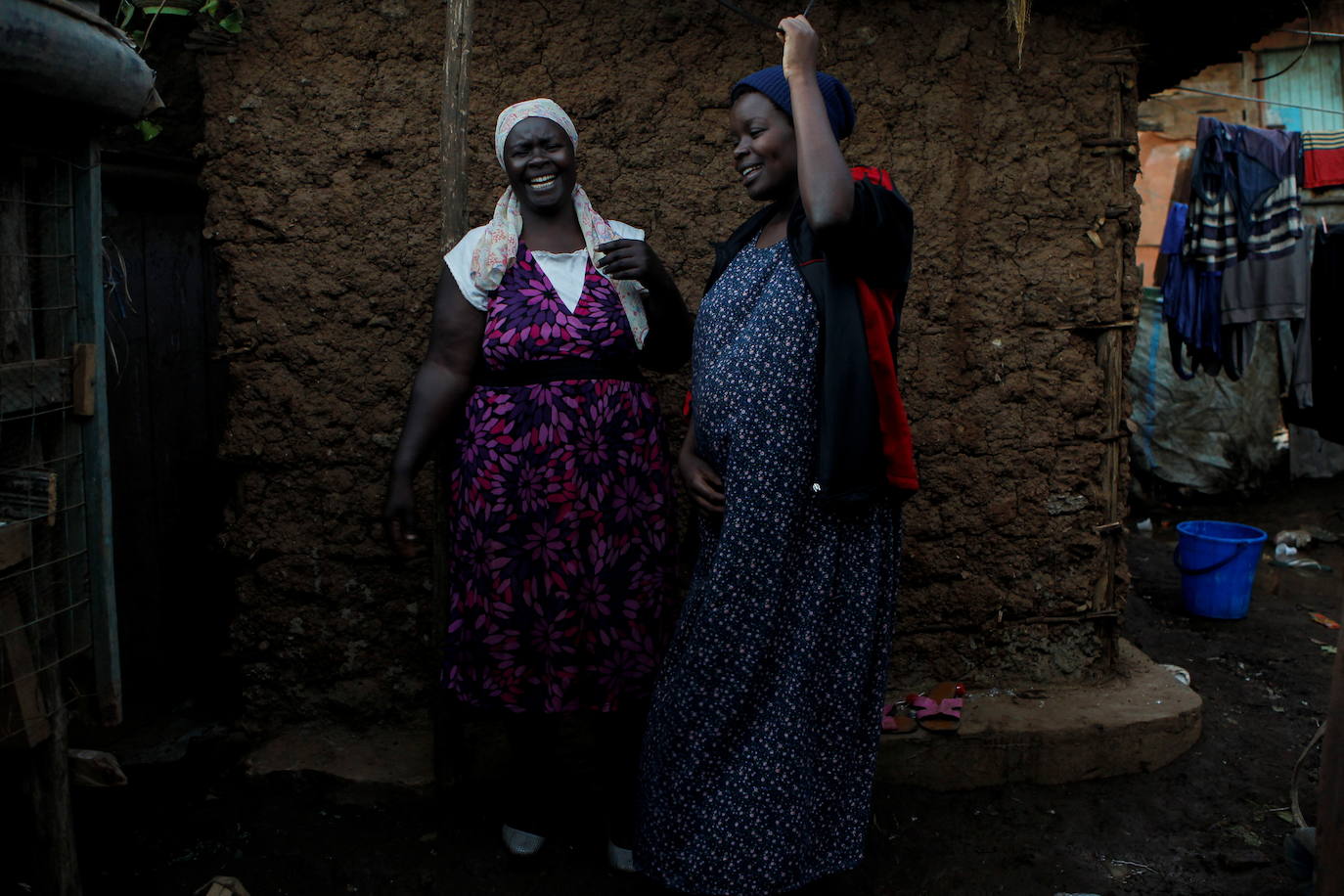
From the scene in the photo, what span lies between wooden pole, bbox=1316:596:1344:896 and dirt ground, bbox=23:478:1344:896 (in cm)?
88

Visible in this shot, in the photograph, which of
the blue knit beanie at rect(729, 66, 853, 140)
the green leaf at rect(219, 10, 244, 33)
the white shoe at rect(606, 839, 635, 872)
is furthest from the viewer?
the green leaf at rect(219, 10, 244, 33)

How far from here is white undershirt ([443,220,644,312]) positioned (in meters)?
2.42

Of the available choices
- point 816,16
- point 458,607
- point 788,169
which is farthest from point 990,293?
point 458,607

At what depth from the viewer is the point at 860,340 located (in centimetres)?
206

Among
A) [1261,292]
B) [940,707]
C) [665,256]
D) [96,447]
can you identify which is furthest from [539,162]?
[1261,292]

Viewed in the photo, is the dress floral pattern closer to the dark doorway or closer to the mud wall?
the mud wall

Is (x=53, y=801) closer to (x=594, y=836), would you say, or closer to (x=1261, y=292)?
(x=594, y=836)

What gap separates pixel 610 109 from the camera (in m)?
3.09

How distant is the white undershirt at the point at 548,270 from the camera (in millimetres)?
2420

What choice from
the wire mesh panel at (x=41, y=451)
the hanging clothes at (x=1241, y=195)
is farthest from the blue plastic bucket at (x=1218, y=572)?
the wire mesh panel at (x=41, y=451)

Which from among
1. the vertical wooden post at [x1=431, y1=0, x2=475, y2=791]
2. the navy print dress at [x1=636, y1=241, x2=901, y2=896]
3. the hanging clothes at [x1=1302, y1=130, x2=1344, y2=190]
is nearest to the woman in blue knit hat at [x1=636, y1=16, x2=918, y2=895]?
the navy print dress at [x1=636, y1=241, x2=901, y2=896]

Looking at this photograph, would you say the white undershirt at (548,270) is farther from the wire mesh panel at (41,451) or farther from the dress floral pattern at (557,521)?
the wire mesh panel at (41,451)

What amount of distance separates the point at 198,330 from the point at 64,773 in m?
2.39

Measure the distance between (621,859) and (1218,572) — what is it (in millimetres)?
3871
